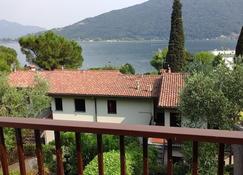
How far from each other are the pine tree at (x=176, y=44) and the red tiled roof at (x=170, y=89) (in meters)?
10.8

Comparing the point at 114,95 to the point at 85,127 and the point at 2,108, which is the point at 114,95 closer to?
the point at 2,108

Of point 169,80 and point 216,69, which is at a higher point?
point 216,69

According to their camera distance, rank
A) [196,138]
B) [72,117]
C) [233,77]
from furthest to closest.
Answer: [72,117], [233,77], [196,138]

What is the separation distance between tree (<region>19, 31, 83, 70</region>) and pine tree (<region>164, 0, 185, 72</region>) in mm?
12525

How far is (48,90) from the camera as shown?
22844mm

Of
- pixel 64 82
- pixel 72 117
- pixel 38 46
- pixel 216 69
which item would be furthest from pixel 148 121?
pixel 38 46

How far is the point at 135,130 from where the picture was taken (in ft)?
6.22

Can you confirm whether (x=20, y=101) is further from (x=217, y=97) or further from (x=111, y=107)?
(x=217, y=97)

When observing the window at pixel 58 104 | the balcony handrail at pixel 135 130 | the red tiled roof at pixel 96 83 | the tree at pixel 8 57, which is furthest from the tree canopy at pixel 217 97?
the tree at pixel 8 57

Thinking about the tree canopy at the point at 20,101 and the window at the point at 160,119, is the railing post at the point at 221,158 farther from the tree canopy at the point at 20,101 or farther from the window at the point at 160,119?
the window at the point at 160,119

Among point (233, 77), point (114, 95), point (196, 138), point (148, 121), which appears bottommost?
point (148, 121)

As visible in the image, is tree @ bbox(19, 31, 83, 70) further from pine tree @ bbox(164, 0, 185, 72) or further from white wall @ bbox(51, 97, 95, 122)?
white wall @ bbox(51, 97, 95, 122)

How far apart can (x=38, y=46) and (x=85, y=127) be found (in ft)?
122

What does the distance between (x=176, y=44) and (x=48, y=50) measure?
47.3 feet
